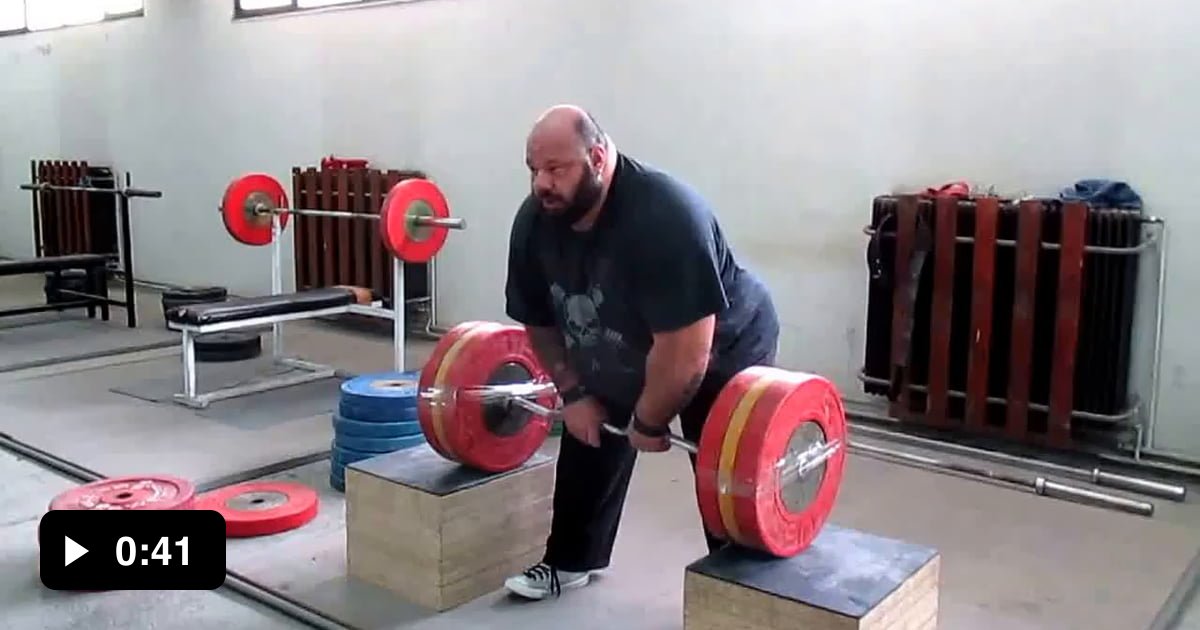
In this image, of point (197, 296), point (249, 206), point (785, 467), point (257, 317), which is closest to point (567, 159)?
point (785, 467)

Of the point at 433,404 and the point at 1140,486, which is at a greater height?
the point at 433,404

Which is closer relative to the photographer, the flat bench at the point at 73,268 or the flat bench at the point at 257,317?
the flat bench at the point at 257,317

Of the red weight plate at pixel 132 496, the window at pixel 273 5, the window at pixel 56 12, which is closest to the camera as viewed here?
the red weight plate at pixel 132 496

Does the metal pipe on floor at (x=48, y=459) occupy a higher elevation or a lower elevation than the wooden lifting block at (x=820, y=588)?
lower

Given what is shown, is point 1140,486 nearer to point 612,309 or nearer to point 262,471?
point 612,309

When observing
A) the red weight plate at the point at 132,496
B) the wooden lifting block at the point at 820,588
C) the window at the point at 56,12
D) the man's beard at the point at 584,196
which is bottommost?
the red weight plate at the point at 132,496

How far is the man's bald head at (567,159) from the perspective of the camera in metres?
2.21

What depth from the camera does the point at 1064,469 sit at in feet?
12.4

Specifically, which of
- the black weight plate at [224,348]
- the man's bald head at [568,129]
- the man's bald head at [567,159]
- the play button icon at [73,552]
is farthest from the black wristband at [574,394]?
the black weight plate at [224,348]

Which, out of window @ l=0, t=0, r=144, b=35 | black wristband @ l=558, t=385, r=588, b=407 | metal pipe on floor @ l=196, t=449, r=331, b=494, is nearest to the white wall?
window @ l=0, t=0, r=144, b=35

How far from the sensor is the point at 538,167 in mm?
2229

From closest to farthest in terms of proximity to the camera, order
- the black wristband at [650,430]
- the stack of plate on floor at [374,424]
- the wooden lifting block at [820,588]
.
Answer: the wooden lifting block at [820,588], the black wristband at [650,430], the stack of plate on floor at [374,424]

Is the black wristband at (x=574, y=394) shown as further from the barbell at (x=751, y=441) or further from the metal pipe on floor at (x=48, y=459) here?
the metal pipe on floor at (x=48, y=459)

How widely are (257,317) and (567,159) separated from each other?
289cm
